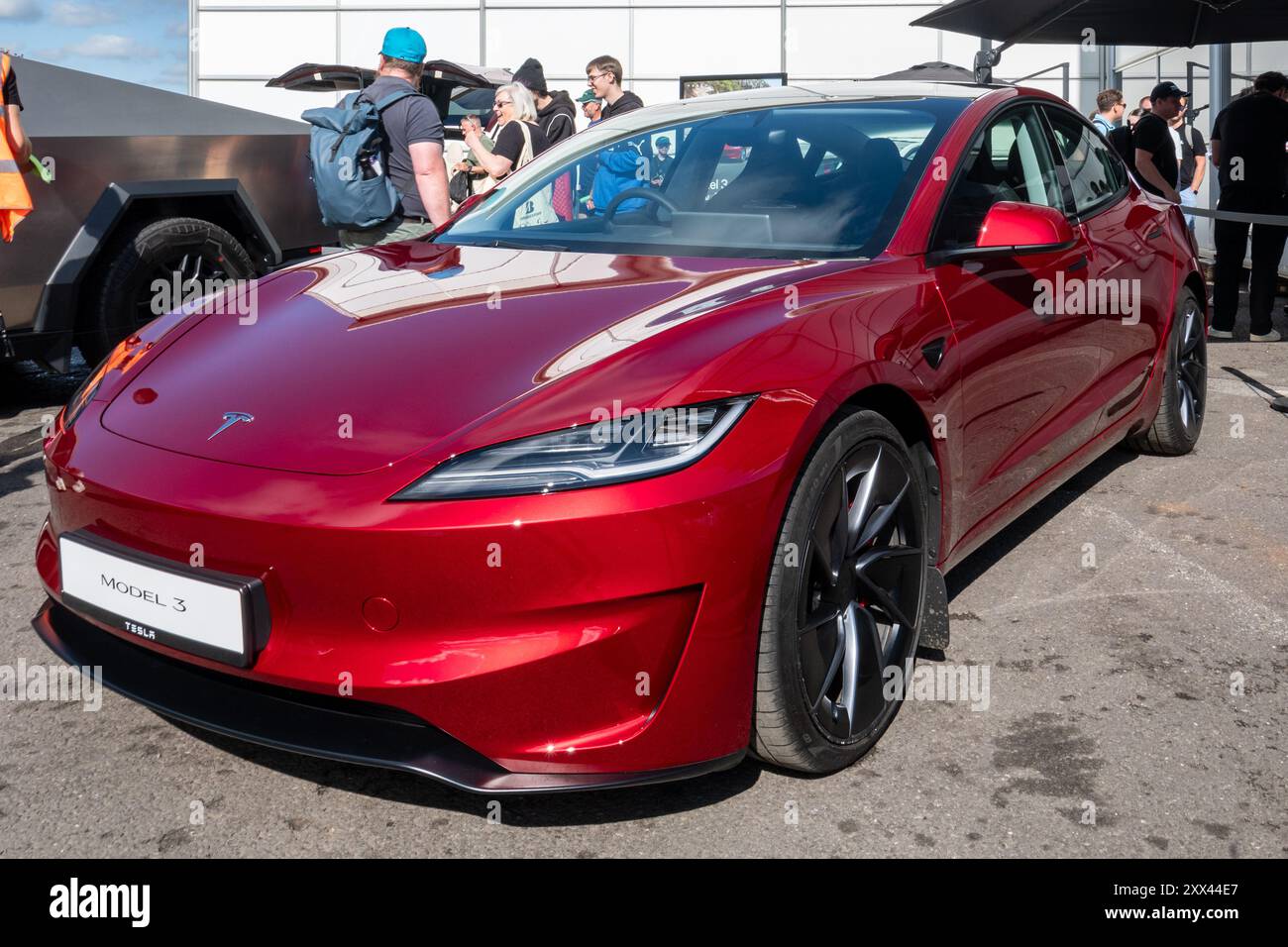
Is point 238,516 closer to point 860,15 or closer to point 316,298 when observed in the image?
point 316,298

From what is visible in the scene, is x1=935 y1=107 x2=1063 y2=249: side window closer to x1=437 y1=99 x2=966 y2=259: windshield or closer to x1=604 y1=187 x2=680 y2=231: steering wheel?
x1=437 y1=99 x2=966 y2=259: windshield

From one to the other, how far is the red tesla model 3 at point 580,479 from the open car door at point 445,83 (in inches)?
402

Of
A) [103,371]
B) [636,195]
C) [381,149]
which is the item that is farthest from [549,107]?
[103,371]

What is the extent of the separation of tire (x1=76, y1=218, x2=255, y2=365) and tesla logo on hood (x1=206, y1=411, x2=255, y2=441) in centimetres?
370

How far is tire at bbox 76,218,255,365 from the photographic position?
19.1 feet

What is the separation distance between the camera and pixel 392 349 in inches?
102

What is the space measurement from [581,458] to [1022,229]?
145cm

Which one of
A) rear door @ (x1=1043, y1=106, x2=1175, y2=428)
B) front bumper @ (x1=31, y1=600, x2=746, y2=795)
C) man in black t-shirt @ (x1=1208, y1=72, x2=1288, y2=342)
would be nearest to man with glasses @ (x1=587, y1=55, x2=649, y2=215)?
rear door @ (x1=1043, y1=106, x2=1175, y2=428)

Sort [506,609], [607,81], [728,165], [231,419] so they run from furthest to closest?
[607,81] → [728,165] → [231,419] → [506,609]

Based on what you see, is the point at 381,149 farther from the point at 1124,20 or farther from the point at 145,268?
the point at 1124,20

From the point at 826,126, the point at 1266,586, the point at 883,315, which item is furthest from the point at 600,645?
the point at 1266,586

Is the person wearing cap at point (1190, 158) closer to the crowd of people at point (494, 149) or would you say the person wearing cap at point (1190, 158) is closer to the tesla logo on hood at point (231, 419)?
the crowd of people at point (494, 149)

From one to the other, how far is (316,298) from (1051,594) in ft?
7.22

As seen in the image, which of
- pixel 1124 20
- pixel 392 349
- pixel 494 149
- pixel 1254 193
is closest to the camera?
pixel 392 349
